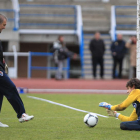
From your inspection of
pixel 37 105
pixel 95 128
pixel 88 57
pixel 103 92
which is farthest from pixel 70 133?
pixel 88 57

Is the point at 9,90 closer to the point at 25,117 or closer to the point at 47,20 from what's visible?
the point at 25,117

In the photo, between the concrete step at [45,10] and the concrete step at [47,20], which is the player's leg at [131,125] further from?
the concrete step at [45,10]

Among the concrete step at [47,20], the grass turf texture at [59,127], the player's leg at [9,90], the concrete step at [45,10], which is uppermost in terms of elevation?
the concrete step at [45,10]

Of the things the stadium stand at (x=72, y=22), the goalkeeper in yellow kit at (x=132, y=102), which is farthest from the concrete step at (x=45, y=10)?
the goalkeeper in yellow kit at (x=132, y=102)

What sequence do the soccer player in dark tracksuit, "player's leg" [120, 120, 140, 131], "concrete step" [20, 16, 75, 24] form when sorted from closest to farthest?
"player's leg" [120, 120, 140, 131] < the soccer player in dark tracksuit < "concrete step" [20, 16, 75, 24]

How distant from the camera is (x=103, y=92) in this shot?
1755cm

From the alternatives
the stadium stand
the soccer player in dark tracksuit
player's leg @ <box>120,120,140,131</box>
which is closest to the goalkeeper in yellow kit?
player's leg @ <box>120,120,140,131</box>

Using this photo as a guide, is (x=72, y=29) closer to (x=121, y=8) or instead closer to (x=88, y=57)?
(x=88, y=57)

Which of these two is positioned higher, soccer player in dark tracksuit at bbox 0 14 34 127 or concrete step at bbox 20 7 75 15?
concrete step at bbox 20 7 75 15

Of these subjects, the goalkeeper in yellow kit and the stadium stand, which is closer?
the goalkeeper in yellow kit

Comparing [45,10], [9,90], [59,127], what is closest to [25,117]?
[9,90]

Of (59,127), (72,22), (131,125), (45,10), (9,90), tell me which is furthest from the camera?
(45,10)

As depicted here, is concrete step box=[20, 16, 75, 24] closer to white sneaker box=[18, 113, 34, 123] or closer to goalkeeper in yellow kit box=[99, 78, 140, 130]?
white sneaker box=[18, 113, 34, 123]

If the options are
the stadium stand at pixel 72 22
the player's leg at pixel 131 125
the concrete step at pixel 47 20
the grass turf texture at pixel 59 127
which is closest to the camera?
the grass turf texture at pixel 59 127
